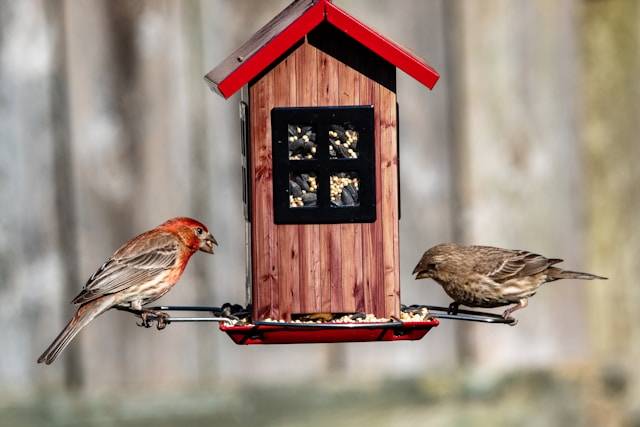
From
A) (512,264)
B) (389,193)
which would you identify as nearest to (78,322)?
(389,193)

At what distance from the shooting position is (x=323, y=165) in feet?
18.8

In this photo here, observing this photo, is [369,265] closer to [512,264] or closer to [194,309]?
[194,309]

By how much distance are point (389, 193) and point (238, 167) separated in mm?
1500

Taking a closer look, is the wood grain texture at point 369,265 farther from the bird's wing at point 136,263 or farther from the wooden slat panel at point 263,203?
the bird's wing at point 136,263

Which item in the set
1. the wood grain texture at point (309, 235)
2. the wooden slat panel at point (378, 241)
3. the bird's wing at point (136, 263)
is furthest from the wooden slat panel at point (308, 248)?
the bird's wing at point (136, 263)

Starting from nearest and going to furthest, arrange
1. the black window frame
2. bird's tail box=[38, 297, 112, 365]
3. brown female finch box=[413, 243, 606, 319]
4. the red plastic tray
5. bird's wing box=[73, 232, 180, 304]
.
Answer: the red plastic tray
the black window frame
bird's tail box=[38, 297, 112, 365]
bird's wing box=[73, 232, 180, 304]
brown female finch box=[413, 243, 606, 319]

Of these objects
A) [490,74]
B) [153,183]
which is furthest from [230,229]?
[490,74]

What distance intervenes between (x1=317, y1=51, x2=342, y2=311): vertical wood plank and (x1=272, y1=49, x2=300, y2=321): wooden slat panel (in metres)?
0.10

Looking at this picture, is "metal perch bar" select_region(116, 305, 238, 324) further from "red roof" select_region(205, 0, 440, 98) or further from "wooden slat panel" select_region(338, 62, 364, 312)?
"red roof" select_region(205, 0, 440, 98)

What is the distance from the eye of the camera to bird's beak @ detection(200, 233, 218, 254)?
22.1 ft

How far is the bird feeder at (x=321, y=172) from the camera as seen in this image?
5719 mm

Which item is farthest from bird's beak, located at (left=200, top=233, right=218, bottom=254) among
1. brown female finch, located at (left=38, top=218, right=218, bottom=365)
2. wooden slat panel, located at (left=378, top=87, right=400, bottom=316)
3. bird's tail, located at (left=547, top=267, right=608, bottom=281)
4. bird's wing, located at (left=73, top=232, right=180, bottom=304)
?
bird's tail, located at (left=547, top=267, right=608, bottom=281)

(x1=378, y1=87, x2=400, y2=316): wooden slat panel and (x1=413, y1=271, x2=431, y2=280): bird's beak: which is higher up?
(x1=378, y1=87, x2=400, y2=316): wooden slat panel

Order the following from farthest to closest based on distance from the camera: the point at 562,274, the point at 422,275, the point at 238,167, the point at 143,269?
the point at 238,167 < the point at 562,274 < the point at 422,275 < the point at 143,269
